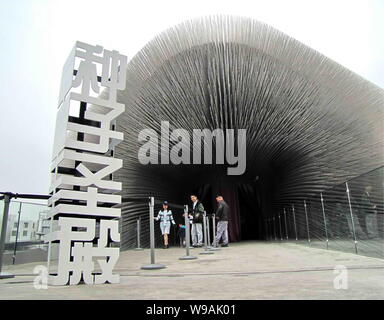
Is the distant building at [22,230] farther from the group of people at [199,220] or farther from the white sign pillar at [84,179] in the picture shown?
the white sign pillar at [84,179]

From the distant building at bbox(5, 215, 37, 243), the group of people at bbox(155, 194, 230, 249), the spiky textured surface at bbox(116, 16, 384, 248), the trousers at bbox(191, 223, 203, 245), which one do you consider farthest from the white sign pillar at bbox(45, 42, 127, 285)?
the spiky textured surface at bbox(116, 16, 384, 248)

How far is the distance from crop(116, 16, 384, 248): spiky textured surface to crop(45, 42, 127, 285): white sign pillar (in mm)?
8264

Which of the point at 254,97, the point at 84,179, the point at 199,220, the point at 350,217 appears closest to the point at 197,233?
the point at 199,220

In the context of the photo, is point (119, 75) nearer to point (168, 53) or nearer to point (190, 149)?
point (168, 53)

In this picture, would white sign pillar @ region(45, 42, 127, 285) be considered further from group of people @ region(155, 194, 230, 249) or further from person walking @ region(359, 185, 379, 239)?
group of people @ region(155, 194, 230, 249)

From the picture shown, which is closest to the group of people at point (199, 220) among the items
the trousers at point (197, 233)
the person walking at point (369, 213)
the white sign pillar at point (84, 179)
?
the trousers at point (197, 233)

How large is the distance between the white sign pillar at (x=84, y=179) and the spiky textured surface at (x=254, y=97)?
8.26 m

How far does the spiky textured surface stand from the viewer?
10.9 m

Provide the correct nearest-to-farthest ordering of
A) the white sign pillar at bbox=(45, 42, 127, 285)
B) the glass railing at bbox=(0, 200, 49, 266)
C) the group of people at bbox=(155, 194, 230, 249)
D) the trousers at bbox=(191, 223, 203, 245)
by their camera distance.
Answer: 1. the white sign pillar at bbox=(45, 42, 127, 285)
2. the glass railing at bbox=(0, 200, 49, 266)
3. the group of people at bbox=(155, 194, 230, 249)
4. the trousers at bbox=(191, 223, 203, 245)

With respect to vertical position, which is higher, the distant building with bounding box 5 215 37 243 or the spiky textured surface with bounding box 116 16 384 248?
the spiky textured surface with bounding box 116 16 384 248

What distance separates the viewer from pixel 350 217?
5270 mm

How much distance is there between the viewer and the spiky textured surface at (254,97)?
10906 mm

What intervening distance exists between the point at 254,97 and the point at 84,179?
9.46 m

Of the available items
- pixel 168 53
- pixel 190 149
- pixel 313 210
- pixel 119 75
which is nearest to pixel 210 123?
pixel 190 149
